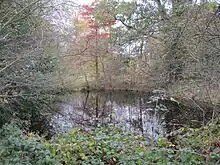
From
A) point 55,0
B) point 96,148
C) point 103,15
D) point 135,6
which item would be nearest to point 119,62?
point 103,15

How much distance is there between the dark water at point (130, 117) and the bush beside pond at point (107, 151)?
9.74 feet

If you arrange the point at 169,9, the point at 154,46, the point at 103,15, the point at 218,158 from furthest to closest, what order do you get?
the point at 103,15 < the point at 154,46 < the point at 169,9 < the point at 218,158

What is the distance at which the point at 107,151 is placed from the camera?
12.6 ft

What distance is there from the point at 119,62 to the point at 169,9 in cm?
897

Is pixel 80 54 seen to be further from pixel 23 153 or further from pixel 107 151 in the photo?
pixel 23 153

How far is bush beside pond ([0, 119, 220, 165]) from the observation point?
3236mm

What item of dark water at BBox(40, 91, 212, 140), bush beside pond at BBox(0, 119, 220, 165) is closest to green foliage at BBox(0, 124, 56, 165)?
bush beside pond at BBox(0, 119, 220, 165)

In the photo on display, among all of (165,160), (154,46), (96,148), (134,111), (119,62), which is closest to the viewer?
(165,160)

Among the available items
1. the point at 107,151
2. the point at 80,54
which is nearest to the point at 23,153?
the point at 107,151

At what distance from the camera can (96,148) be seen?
394 cm

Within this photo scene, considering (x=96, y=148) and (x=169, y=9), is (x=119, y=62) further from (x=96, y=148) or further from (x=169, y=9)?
(x=96, y=148)

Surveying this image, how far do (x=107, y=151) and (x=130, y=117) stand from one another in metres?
6.70

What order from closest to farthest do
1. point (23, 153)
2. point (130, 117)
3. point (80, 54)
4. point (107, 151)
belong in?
1. point (23, 153)
2. point (107, 151)
3. point (80, 54)
4. point (130, 117)

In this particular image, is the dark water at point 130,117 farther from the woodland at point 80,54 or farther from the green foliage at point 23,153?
the green foliage at point 23,153
